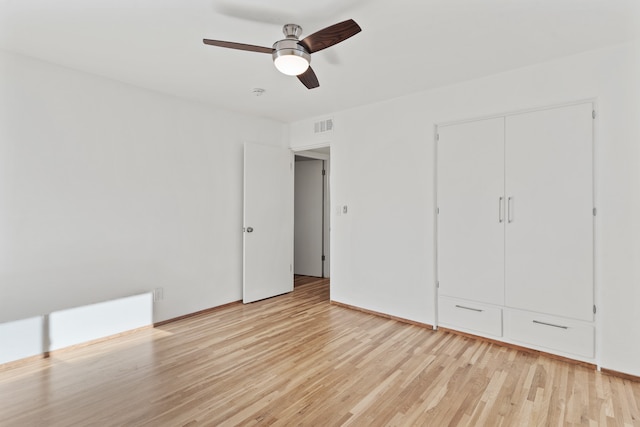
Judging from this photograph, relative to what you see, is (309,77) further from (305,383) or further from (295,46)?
(305,383)

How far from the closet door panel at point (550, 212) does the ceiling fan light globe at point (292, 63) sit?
207cm

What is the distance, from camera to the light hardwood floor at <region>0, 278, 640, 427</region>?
2016mm

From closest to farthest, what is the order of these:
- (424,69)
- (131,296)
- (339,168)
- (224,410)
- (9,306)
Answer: (224,410) < (9,306) < (424,69) < (131,296) < (339,168)

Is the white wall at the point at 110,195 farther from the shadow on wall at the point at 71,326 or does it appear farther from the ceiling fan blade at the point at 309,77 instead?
the ceiling fan blade at the point at 309,77

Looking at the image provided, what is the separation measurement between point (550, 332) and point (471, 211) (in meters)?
1.24

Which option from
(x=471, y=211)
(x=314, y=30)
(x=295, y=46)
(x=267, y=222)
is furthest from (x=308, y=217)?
(x=295, y=46)

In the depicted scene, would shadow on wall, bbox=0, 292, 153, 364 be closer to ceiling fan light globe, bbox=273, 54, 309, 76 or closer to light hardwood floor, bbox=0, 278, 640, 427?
light hardwood floor, bbox=0, 278, 640, 427

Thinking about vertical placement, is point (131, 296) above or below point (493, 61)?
below

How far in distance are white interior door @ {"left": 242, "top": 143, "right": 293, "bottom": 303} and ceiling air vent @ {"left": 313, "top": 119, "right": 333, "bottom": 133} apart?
1.91 ft

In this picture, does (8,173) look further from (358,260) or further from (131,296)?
(358,260)

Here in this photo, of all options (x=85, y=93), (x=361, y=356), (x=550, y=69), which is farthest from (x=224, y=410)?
(x=550, y=69)

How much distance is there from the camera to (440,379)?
8.04ft

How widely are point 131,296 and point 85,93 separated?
2024 millimetres

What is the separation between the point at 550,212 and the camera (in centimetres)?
284
